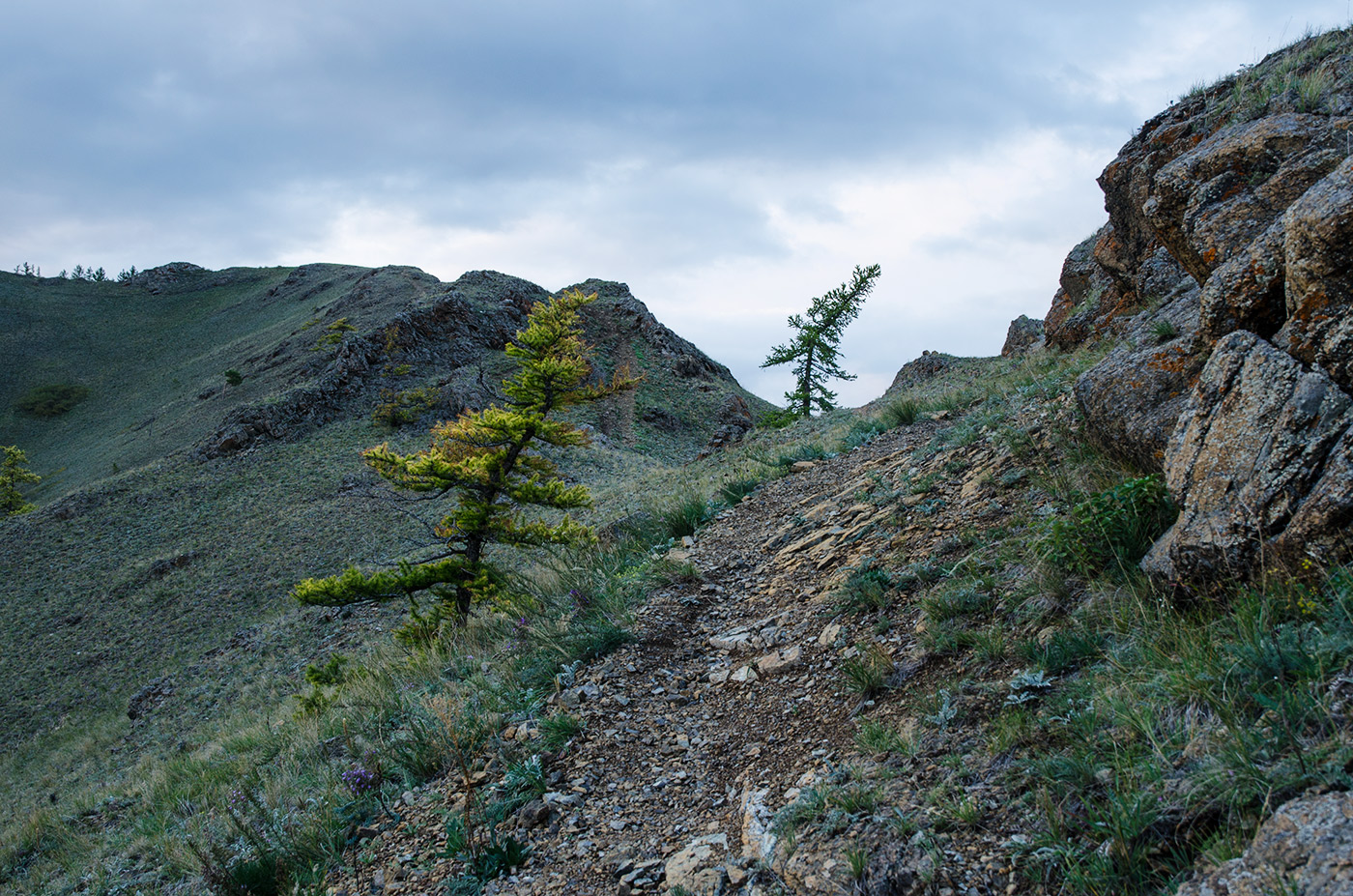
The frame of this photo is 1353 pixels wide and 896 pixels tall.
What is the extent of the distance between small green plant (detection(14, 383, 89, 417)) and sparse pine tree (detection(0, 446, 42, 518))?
48.8 ft

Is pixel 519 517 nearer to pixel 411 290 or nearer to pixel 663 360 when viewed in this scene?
pixel 663 360

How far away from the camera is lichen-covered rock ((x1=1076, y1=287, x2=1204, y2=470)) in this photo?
14.3ft

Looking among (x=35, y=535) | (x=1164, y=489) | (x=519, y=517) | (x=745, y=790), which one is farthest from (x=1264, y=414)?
(x=35, y=535)

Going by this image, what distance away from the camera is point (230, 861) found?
180 inches

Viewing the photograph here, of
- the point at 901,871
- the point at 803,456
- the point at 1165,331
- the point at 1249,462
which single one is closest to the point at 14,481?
the point at 803,456

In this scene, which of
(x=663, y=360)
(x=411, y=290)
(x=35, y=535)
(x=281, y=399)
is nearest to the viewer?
(x=35, y=535)

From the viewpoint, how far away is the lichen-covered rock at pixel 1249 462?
2729 millimetres

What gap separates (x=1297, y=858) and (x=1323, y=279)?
2735mm

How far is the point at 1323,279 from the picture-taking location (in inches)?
122

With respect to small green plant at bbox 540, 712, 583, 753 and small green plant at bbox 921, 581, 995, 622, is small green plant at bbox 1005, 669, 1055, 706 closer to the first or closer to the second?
small green plant at bbox 921, 581, 995, 622

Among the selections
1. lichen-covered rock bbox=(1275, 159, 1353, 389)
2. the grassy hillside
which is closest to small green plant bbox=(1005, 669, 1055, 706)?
lichen-covered rock bbox=(1275, 159, 1353, 389)

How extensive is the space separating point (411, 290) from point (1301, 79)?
2084 inches

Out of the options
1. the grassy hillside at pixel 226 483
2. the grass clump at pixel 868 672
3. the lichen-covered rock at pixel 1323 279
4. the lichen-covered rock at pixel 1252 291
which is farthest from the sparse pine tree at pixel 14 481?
→ the lichen-covered rock at pixel 1323 279

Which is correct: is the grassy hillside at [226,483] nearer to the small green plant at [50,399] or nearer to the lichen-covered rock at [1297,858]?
the small green plant at [50,399]
